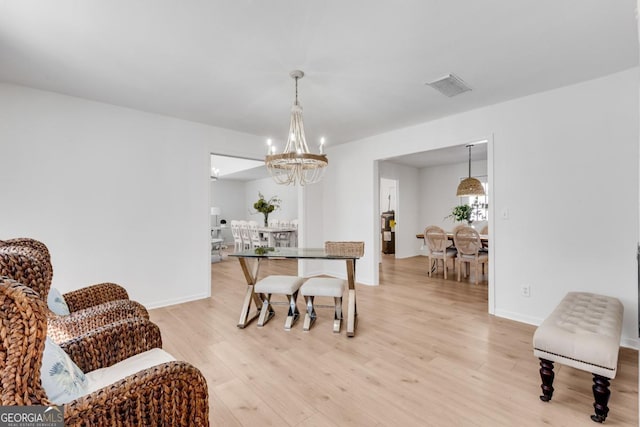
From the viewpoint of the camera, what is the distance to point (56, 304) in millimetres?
1696

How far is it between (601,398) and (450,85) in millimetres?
2548

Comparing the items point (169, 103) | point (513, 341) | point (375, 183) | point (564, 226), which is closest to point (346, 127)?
point (375, 183)

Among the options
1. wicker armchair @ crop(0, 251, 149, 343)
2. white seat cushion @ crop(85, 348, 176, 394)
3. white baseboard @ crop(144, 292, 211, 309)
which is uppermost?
wicker armchair @ crop(0, 251, 149, 343)

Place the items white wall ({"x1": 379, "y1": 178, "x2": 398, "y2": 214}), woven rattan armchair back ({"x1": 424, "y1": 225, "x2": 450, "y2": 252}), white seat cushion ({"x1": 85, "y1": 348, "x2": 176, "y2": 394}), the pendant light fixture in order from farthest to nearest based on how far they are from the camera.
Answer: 1. white wall ({"x1": 379, "y1": 178, "x2": 398, "y2": 214})
2. the pendant light fixture
3. woven rattan armchair back ({"x1": 424, "y1": 225, "x2": 450, "y2": 252})
4. white seat cushion ({"x1": 85, "y1": 348, "x2": 176, "y2": 394})

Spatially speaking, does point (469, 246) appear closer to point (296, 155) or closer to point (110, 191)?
point (296, 155)

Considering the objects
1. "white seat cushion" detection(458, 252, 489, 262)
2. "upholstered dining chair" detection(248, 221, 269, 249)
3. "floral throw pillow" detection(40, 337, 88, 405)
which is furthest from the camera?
"upholstered dining chair" detection(248, 221, 269, 249)

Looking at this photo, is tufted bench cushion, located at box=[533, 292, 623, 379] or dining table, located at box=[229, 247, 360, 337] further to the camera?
dining table, located at box=[229, 247, 360, 337]

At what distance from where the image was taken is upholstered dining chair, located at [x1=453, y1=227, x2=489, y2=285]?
15.9ft

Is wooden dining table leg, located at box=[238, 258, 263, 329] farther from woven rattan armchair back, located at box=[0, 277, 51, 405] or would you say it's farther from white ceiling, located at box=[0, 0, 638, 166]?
woven rattan armchair back, located at box=[0, 277, 51, 405]

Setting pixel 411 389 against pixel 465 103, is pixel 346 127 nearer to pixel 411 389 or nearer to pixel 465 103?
pixel 465 103

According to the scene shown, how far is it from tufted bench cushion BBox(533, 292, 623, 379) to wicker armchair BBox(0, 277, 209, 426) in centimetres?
195

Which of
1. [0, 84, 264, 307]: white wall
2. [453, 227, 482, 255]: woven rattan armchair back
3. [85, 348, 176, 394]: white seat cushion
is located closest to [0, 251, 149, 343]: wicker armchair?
[85, 348, 176, 394]: white seat cushion

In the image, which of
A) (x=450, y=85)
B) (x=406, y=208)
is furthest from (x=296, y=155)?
(x=406, y=208)

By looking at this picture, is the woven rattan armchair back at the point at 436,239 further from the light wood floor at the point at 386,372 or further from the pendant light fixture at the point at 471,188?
the light wood floor at the point at 386,372
